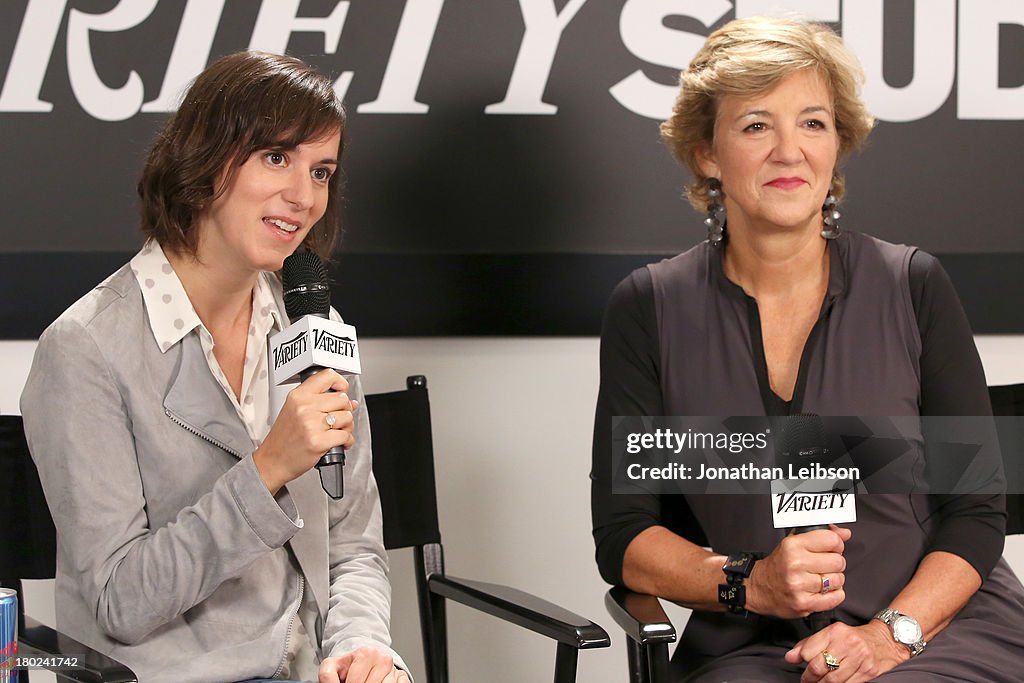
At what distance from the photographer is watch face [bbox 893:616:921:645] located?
187cm

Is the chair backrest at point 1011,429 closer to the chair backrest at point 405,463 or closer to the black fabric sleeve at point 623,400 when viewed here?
the black fabric sleeve at point 623,400

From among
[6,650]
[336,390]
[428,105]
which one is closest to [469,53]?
[428,105]

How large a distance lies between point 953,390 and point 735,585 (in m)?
0.50

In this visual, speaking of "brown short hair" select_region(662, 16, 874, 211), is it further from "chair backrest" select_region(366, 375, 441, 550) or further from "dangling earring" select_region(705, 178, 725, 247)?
"chair backrest" select_region(366, 375, 441, 550)

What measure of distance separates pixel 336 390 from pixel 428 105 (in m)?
1.15

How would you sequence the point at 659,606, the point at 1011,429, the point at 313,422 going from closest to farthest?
the point at 313,422, the point at 659,606, the point at 1011,429

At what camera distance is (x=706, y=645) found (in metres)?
2.03

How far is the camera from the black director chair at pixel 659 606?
1.86 metres

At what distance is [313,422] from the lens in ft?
5.17

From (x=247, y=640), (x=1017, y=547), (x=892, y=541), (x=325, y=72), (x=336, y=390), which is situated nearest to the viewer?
(x=336, y=390)

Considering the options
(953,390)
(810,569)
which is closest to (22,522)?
(810,569)

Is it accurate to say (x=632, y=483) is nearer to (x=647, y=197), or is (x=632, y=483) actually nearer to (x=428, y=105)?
(x=647, y=197)

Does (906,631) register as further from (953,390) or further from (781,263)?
(781,263)

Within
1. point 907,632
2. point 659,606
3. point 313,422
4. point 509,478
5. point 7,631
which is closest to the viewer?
point 7,631
